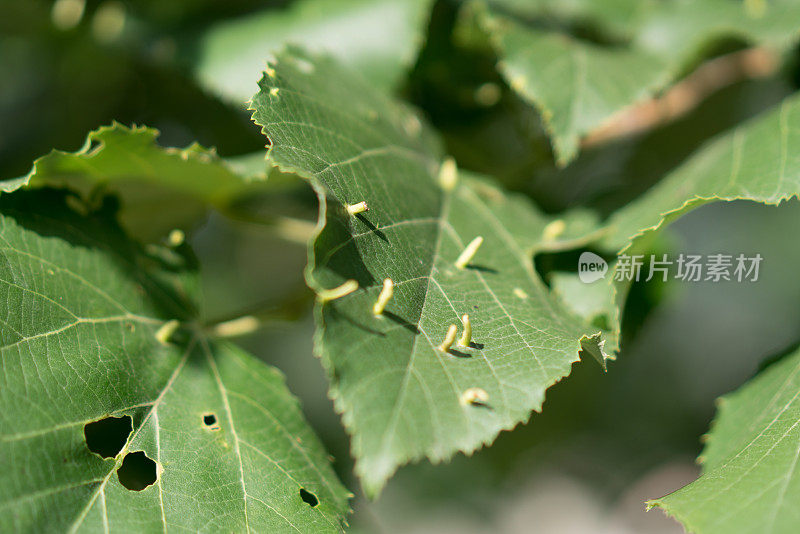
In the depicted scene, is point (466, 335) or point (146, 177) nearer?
point (466, 335)

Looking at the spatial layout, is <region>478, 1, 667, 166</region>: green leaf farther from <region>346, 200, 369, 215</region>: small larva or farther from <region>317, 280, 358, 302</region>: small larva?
<region>317, 280, 358, 302</region>: small larva

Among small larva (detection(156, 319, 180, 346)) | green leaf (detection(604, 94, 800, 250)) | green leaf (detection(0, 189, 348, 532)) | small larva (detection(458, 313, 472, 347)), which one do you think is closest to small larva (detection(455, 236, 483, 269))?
small larva (detection(458, 313, 472, 347))

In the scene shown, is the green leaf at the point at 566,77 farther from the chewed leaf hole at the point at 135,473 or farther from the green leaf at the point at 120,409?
the chewed leaf hole at the point at 135,473

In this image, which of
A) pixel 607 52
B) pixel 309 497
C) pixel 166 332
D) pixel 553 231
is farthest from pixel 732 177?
pixel 166 332

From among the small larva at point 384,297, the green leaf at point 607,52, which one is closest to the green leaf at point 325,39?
the green leaf at point 607,52

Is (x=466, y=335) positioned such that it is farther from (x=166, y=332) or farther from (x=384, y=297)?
(x=166, y=332)
